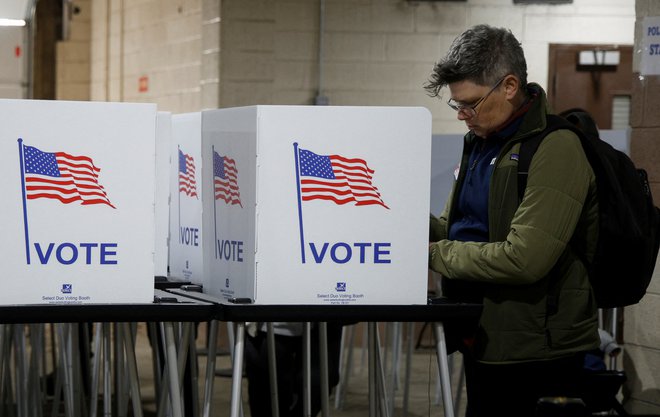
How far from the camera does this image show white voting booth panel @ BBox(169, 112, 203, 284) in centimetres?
317

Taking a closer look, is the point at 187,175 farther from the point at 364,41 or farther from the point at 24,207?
the point at 364,41

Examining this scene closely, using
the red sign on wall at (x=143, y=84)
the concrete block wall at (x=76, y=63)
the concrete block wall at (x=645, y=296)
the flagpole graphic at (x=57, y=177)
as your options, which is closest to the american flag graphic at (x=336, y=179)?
the flagpole graphic at (x=57, y=177)

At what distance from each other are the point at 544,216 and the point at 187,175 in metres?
1.10

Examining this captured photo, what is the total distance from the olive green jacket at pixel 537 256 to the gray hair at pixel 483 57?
107 millimetres

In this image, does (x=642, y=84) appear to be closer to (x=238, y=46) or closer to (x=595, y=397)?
(x=595, y=397)

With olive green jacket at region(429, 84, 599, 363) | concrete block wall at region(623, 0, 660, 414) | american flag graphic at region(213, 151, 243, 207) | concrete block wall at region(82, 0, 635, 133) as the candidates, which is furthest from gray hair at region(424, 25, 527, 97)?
concrete block wall at region(82, 0, 635, 133)

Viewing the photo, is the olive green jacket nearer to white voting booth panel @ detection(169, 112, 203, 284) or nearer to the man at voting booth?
the man at voting booth

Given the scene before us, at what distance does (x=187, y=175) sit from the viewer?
128 inches

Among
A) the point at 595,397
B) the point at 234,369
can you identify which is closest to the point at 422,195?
the point at 234,369

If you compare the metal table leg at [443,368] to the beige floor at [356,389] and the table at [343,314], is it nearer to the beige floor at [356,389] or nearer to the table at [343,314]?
the table at [343,314]

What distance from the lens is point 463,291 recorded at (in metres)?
2.74

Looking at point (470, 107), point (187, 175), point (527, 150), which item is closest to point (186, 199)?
point (187, 175)

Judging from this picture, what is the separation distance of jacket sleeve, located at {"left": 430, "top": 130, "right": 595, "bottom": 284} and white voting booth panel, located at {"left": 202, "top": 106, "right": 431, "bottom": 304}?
0.19 meters

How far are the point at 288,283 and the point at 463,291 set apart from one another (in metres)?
0.42
